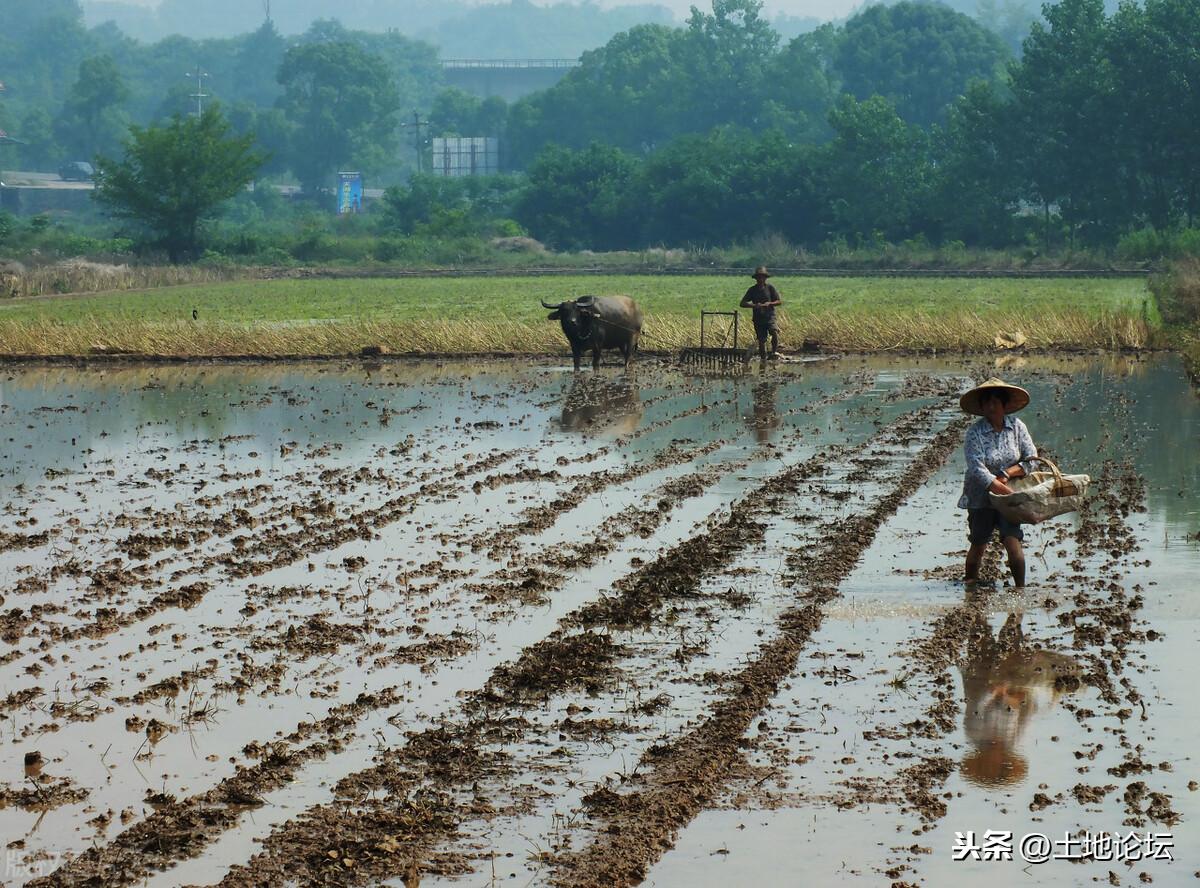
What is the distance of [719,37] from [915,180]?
48.3m

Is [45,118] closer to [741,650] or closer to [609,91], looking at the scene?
[609,91]

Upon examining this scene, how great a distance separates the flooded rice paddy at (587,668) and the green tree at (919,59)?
3363 inches

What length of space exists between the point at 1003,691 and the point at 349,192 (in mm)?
109870

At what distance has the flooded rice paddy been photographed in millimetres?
6652

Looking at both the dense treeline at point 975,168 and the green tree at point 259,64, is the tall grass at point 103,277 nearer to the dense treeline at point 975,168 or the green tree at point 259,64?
the dense treeline at point 975,168

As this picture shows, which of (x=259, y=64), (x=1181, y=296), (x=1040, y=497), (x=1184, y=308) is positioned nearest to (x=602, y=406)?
(x=1040, y=497)

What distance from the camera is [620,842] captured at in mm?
6602

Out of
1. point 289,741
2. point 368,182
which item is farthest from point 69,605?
point 368,182

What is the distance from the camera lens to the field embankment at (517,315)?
28.7 m

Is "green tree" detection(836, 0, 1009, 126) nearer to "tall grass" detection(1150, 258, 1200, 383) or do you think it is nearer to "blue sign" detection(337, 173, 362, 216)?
"blue sign" detection(337, 173, 362, 216)

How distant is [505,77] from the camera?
162375 millimetres

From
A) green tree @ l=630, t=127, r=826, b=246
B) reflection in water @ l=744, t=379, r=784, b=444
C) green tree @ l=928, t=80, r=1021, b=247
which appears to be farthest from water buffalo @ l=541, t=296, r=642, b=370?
green tree @ l=630, t=127, r=826, b=246

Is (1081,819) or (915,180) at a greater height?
(915,180)

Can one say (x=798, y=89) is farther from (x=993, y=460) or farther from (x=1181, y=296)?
(x=993, y=460)
